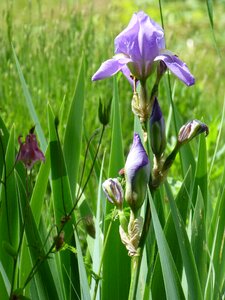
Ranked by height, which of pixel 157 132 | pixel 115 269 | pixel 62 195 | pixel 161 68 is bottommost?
pixel 115 269

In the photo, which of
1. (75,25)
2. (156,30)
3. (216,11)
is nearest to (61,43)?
(75,25)

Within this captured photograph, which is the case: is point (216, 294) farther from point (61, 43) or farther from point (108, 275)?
point (61, 43)

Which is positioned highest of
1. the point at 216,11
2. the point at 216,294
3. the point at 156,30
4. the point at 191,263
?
the point at 216,11

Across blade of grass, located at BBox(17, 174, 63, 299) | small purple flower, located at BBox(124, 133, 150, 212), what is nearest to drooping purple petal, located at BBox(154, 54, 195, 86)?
small purple flower, located at BBox(124, 133, 150, 212)

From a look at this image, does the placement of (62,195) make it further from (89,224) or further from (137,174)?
(137,174)

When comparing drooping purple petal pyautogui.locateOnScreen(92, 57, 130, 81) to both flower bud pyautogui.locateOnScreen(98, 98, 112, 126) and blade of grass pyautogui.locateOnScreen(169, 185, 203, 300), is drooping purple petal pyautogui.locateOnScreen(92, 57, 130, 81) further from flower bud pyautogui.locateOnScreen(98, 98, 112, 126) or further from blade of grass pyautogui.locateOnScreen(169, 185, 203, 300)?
blade of grass pyautogui.locateOnScreen(169, 185, 203, 300)

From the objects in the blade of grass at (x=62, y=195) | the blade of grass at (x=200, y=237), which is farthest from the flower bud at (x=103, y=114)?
the blade of grass at (x=200, y=237)

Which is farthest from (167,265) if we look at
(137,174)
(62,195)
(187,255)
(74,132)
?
(74,132)

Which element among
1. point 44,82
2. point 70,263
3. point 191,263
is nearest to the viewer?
point 191,263
